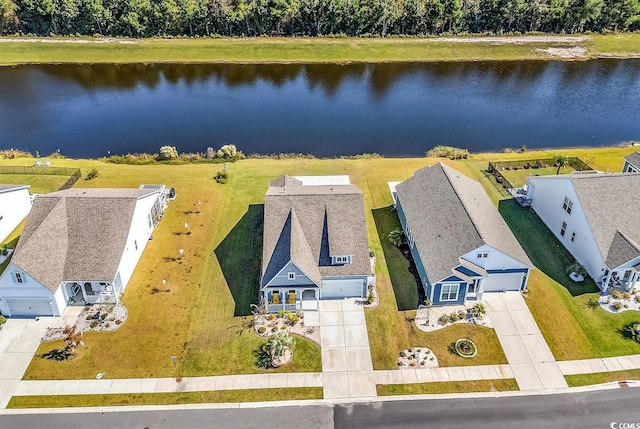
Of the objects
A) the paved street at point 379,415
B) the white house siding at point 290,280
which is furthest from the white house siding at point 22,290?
the white house siding at point 290,280

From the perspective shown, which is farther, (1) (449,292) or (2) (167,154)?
(2) (167,154)

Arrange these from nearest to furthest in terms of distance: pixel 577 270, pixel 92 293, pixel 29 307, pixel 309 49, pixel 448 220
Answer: pixel 29 307
pixel 92 293
pixel 577 270
pixel 448 220
pixel 309 49

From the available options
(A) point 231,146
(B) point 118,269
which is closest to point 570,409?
(B) point 118,269

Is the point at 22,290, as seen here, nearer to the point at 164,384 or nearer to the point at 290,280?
the point at 164,384

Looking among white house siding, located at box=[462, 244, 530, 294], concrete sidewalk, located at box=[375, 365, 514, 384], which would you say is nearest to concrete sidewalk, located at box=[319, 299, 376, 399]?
concrete sidewalk, located at box=[375, 365, 514, 384]

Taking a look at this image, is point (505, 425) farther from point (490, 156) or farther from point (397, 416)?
point (490, 156)

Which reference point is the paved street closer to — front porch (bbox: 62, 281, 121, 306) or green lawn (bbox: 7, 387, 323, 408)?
green lawn (bbox: 7, 387, 323, 408)

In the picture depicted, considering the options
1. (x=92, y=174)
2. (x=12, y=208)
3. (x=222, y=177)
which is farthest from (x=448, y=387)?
(x=92, y=174)
